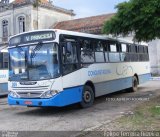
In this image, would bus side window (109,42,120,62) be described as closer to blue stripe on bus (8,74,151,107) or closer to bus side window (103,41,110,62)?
bus side window (103,41,110,62)

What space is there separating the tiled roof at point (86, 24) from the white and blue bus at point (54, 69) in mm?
25073

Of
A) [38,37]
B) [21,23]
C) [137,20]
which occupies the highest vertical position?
[21,23]

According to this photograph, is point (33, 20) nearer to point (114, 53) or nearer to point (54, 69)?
point (114, 53)

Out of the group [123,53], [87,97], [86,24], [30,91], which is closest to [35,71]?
[30,91]

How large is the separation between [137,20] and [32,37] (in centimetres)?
442

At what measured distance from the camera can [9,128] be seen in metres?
9.98

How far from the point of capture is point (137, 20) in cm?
1418

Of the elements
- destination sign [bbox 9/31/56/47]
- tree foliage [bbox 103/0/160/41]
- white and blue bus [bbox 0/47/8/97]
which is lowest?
white and blue bus [bbox 0/47/8/97]

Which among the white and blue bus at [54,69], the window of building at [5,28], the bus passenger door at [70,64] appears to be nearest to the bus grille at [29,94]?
the white and blue bus at [54,69]

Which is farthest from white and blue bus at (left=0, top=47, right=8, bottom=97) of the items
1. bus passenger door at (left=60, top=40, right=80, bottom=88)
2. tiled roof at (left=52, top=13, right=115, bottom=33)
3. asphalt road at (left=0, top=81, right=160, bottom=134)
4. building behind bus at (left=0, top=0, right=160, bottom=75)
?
building behind bus at (left=0, top=0, right=160, bottom=75)

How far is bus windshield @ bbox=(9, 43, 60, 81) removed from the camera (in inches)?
470

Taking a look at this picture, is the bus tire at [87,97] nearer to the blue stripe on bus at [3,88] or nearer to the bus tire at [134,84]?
the bus tire at [134,84]

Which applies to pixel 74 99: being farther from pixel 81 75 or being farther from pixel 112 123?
pixel 112 123

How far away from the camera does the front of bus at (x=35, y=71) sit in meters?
11.9
